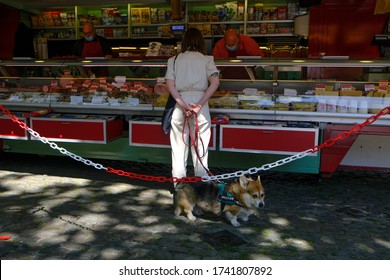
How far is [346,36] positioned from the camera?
25.4 ft

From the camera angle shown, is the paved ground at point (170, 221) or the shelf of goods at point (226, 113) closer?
the paved ground at point (170, 221)

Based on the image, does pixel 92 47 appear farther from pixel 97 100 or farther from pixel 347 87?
pixel 347 87

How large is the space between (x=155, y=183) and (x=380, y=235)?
268cm

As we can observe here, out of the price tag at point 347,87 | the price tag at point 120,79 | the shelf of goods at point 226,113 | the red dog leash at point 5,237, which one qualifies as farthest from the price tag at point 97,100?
the price tag at point 347,87

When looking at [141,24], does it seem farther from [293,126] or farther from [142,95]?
[293,126]

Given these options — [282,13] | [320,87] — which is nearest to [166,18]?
[282,13]

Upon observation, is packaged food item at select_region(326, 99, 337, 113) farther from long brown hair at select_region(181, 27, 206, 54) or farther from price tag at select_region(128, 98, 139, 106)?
price tag at select_region(128, 98, 139, 106)

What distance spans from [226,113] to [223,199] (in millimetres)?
1450

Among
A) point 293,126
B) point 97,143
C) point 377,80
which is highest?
point 377,80

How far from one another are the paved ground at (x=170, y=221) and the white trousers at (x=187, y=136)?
478mm

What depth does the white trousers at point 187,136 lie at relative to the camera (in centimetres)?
435

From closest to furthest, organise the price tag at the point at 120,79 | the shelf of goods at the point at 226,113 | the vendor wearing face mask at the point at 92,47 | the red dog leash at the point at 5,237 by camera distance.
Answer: the red dog leash at the point at 5,237 < the shelf of goods at the point at 226,113 < the price tag at the point at 120,79 < the vendor wearing face mask at the point at 92,47

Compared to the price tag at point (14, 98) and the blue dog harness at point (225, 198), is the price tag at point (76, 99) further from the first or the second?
the blue dog harness at point (225, 198)

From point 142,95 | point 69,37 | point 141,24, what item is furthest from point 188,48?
point 69,37
